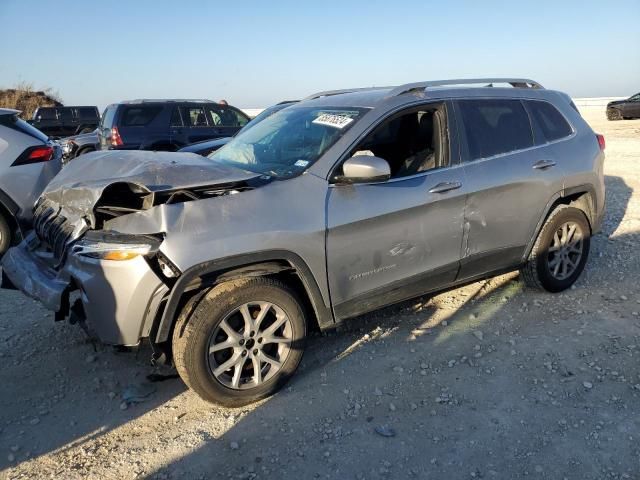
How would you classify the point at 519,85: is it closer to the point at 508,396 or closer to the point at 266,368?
the point at 508,396

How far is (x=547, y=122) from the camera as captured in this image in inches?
173

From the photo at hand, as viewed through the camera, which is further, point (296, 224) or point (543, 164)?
point (543, 164)

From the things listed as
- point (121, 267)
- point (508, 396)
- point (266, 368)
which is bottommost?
point (508, 396)

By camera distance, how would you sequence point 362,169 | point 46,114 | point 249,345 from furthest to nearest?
point 46,114, point 362,169, point 249,345

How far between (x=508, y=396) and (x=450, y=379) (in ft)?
1.21

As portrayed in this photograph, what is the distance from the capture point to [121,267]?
2.73 meters

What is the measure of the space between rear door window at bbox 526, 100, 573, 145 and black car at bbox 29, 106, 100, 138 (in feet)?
72.8

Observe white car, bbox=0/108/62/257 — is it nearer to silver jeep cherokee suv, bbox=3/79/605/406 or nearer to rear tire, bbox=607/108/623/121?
silver jeep cherokee suv, bbox=3/79/605/406

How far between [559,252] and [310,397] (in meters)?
2.69

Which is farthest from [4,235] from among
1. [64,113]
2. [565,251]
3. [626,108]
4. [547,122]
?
[626,108]

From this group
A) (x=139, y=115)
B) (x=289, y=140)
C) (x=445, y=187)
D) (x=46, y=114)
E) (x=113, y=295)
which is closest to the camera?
(x=113, y=295)

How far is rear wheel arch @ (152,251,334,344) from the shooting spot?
2.77 metres

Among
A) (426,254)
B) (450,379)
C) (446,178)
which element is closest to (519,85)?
(446,178)

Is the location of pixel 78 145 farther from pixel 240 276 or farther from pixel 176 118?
pixel 240 276
